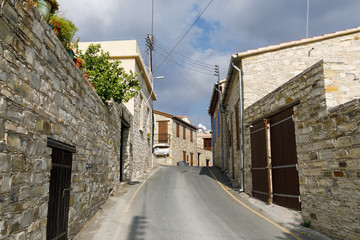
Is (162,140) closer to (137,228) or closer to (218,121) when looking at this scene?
(218,121)

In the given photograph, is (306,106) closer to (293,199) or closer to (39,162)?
(293,199)

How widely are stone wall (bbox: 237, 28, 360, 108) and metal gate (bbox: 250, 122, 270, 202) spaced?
1.90 m

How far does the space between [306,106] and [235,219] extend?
3.40 m

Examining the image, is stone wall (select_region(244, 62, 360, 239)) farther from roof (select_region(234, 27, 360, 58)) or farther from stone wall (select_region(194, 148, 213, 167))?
stone wall (select_region(194, 148, 213, 167))

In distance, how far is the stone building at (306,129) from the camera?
570 centimetres

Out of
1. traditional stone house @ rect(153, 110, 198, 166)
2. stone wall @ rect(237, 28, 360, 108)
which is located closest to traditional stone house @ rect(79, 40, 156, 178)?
stone wall @ rect(237, 28, 360, 108)

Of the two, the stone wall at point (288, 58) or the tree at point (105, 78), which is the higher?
the stone wall at point (288, 58)

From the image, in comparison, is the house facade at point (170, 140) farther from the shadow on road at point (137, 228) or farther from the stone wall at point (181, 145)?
the shadow on road at point (137, 228)

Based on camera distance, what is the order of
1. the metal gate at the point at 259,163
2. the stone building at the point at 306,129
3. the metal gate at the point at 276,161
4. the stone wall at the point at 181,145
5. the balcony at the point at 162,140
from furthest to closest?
the stone wall at the point at 181,145 → the balcony at the point at 162,140 → the metal gate at the point at 259,163 → the metal gate at the point at 276,161 → the stone building at the point at 306,129

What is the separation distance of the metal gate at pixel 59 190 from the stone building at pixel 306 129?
207 inches

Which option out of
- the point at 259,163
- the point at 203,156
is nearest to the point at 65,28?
the point at 259,163

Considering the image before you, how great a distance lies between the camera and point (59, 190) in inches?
203

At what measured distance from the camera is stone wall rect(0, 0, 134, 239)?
10.9 ft

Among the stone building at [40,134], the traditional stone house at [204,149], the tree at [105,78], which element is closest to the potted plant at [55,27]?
the stone building at [40,134]
